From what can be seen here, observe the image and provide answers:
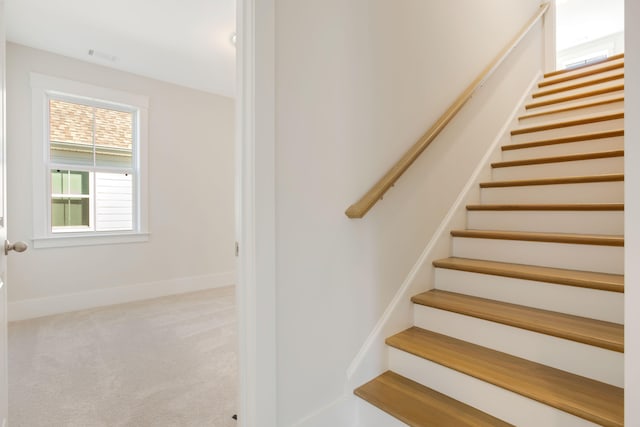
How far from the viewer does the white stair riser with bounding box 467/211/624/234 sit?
1788 mm

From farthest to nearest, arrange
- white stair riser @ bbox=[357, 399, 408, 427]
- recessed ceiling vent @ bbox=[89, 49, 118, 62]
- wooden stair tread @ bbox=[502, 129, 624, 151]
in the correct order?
recessed ceiling vent @ bbox=[89, 49, 118, 62] < wooden stair tread @ bbox=[502, 129, 624, 151] < white stair riser @ bbox=[357, 399, 408, 427]

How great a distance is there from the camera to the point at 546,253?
181 cm

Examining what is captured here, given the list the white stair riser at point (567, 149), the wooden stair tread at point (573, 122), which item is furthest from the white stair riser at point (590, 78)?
the white stair riser at point (567, 149)

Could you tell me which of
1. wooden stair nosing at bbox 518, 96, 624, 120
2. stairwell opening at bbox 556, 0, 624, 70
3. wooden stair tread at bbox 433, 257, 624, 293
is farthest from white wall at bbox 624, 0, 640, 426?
stairwell opening at bbox 556, 0, 624, 70

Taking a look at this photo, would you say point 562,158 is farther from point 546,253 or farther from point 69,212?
point 69,212

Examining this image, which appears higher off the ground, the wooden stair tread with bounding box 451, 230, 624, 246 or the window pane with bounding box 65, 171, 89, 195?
the window pane with bounding box 65, 171, 89, 195

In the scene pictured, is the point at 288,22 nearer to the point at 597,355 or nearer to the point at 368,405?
the point at 368,405

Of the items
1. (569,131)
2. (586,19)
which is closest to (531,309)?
(569,131)

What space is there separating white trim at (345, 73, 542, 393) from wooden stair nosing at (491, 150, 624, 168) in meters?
0.14

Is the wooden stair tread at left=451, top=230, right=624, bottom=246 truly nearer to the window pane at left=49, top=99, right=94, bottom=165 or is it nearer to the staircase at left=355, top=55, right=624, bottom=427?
the staircase at left=355, top=55, right=624, bottom=427

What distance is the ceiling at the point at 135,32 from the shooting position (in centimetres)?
252

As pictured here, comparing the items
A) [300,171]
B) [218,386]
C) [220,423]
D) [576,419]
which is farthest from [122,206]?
[576,419]

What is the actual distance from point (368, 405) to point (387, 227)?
2.68 ft

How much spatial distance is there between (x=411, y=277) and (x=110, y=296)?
3.22 metres
